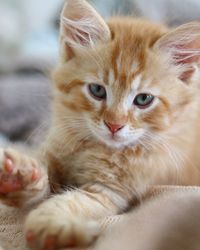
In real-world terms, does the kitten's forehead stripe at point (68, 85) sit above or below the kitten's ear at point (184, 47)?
below

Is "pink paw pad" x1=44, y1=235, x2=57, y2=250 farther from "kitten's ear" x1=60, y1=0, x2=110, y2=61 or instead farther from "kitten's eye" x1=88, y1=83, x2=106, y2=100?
"kitten's ear" x1=60, y1=0, x2=110, y2=61

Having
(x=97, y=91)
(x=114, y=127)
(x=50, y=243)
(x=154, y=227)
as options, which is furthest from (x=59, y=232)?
(x=97, y=91)

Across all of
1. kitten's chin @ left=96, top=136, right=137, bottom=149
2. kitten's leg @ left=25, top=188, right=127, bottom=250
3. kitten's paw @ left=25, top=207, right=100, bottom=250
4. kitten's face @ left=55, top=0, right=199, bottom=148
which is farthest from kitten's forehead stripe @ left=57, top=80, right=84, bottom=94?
kitten's paw @ left=25, top=207, right=100, bottom=250

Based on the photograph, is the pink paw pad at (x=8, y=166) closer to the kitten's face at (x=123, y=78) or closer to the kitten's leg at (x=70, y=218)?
the kitten's leg at (x=70, y=218)

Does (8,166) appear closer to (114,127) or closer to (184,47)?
(114,127)

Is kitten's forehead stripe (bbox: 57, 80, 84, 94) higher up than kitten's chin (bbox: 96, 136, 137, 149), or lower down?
higher up


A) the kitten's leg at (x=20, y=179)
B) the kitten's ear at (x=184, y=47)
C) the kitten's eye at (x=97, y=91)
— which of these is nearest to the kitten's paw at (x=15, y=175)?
the kitten's leg at (x=20, y=179)
